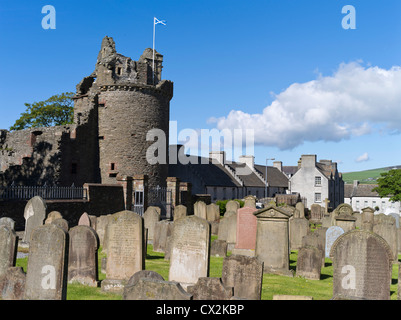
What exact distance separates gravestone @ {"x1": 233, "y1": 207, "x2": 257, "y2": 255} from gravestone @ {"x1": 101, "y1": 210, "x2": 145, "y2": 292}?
5783mm

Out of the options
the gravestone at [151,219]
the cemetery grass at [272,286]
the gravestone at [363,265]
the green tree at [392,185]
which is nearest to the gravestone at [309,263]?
the cemetery grass at [272,286]

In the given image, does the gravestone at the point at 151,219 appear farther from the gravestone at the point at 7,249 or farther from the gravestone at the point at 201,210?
the gravestone at the point at 7,249

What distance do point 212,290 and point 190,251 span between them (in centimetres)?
216

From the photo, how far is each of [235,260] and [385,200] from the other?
68.4m

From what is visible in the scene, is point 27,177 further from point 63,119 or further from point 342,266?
point 342,266

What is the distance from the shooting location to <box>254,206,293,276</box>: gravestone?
1320 cm

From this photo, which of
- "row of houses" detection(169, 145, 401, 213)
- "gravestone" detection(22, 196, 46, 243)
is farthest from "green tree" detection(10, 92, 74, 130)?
"gravestone" detection(22, 196, 46, 243)

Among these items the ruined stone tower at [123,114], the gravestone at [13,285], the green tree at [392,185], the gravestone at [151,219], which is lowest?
the gravestone at [13,285]

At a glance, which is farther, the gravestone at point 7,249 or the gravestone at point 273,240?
the gravestone at point 273,240

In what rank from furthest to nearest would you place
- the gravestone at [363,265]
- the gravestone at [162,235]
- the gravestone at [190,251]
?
the gravestone at [162,235]
the gravestone at [190,251]
the gravestone at [363,265]

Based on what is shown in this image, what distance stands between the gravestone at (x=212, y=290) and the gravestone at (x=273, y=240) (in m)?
5.40

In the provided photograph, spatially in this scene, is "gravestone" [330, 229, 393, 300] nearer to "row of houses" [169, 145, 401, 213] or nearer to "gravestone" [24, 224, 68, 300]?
"gravestone" [24, 224, 68, 300]

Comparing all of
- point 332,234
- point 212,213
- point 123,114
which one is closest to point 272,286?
point 332,234

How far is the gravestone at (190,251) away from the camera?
10.0 meters
